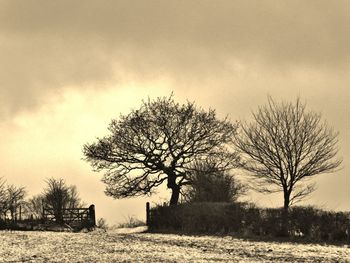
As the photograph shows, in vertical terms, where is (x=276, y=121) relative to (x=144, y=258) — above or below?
above

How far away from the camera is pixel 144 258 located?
64.6 ft

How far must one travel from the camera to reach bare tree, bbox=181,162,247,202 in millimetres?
45875

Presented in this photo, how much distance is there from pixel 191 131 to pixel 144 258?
3103 centimetres

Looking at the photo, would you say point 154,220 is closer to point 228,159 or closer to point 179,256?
point 228,159

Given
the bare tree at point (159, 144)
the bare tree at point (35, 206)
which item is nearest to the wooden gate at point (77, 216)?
the bare tree at point (159, 144)

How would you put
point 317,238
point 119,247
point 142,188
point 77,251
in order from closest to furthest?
point 77,251 → point 119,247 → point 317,238 → point 142,188

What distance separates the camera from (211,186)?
46281 millimetres

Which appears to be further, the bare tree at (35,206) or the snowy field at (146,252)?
the bare tree at (35,206)

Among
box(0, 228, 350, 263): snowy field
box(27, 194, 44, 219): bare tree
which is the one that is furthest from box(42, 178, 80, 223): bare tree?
box(0, 228, 350, 263): snowy field

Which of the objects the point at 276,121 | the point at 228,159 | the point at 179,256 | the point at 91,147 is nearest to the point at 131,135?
the point at 91,147

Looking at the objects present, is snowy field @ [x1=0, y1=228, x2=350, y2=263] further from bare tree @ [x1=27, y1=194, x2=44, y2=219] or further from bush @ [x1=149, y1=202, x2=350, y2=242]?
bare tree @ [x1=27, y1=194, x2=44, y2=219]

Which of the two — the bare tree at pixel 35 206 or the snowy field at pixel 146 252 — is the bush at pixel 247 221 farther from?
the bare tree at pixel 35 206

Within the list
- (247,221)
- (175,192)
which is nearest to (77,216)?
(175,192)

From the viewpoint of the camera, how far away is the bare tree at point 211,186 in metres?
45.9
